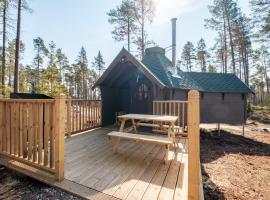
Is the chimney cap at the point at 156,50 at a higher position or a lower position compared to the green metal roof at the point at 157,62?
higher

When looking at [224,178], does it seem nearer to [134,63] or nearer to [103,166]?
[103,166]

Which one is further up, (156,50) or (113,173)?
(156,50)

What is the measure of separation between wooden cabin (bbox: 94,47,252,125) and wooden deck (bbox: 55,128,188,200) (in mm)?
2903

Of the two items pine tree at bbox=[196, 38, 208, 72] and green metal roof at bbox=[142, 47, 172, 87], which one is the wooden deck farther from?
pine tree at bbox=[196, 38, 208, 72]

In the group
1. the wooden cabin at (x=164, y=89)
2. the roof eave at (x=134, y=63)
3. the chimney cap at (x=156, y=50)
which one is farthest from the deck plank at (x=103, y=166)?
the chimney cap at (x=156, y=50)

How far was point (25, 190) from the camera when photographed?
8.42 feet

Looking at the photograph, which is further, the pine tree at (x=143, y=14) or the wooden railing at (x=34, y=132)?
the pine tree at (x=143, y=14)

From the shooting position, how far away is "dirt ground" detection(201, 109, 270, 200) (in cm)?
309

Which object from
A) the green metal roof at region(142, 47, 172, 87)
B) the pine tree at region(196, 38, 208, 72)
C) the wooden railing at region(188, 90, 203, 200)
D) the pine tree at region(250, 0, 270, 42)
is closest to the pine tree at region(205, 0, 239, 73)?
the pine tree at region(250, 0, 270, 42)

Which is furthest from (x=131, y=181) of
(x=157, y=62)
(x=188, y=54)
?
(x=188, y=54)

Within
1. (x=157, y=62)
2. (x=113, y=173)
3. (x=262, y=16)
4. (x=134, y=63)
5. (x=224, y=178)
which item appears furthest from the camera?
(x=262, y=16)

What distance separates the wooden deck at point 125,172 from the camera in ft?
Result: 7.68

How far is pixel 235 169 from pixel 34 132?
4642 mm

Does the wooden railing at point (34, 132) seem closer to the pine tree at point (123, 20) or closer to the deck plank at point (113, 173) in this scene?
the deck plank at point (113, 173)
